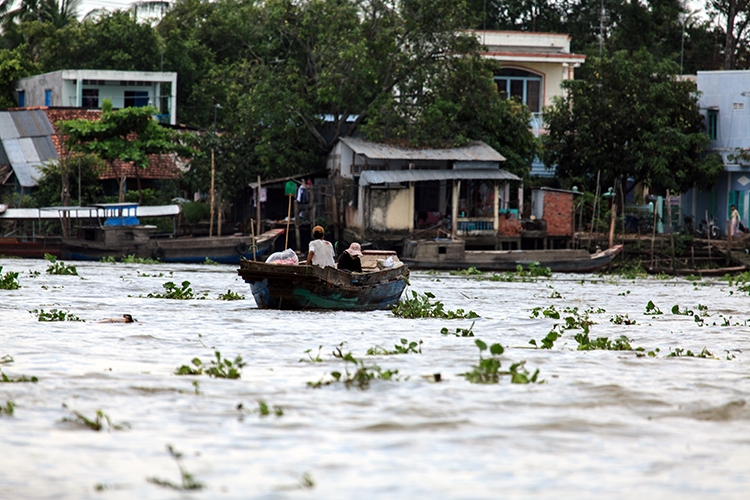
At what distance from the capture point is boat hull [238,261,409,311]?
14.6 m

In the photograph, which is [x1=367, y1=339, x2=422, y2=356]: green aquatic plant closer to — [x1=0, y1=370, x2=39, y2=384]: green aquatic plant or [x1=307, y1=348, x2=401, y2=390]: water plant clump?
[x1=307, y1=348, x2=401, y2=390]: water plant clump

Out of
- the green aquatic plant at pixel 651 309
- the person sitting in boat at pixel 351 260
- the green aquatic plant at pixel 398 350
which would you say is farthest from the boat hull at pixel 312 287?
the green aquatic plant at pixel 398 350

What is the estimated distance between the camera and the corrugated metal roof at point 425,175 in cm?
3123

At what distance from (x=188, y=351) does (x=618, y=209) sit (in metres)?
27.4

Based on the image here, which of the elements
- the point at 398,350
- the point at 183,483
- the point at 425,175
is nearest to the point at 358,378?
the point at 398,350

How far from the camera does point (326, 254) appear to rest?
1523cm

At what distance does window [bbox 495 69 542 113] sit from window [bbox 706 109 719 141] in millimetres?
6510

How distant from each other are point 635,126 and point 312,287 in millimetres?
21693

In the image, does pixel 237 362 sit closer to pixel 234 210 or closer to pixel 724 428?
pixel 724 428

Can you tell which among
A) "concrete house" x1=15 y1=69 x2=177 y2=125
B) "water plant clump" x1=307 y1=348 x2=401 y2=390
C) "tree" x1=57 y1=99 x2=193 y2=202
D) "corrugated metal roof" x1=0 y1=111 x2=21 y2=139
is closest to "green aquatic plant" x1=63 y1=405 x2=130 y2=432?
"water plant clump" x1=307 y1=348 x2=401 y2=390

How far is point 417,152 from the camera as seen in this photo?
32.3 metres

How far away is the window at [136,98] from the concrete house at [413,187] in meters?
10.1

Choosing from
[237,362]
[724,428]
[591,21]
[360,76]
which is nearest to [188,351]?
[237,362]

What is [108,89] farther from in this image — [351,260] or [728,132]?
[351,260]
